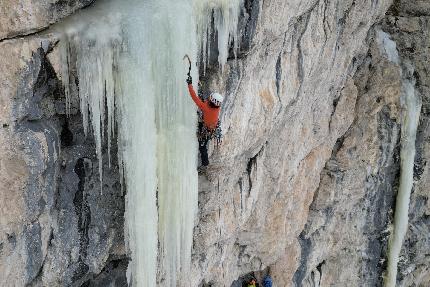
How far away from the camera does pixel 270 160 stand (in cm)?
977

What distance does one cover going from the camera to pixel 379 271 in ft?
47.8

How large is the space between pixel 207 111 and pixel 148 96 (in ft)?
2.56

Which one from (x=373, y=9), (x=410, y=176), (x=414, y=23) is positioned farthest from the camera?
(x=410, y=176)

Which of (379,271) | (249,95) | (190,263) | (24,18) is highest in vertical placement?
(24,18)

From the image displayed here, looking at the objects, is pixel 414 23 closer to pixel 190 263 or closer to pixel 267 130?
pixel 267 130

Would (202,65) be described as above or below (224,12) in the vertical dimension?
below

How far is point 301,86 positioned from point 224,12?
8.35 feet

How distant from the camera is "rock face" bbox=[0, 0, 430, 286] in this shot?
243 inches

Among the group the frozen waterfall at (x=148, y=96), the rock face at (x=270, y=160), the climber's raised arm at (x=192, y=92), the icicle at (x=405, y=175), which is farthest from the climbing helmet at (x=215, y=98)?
the icicle at (x=405, y=175)

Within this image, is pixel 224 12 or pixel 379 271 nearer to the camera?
pixel 224 12

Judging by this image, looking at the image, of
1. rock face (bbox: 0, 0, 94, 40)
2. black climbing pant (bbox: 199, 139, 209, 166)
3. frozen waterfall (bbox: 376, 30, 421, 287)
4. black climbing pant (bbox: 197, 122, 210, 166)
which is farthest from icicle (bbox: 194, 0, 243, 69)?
frozen waterfall (bbox: 376, 30, 421, 287)

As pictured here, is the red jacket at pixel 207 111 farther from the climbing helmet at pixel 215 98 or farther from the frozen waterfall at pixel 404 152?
the frozen waterfall at pixel 404 152

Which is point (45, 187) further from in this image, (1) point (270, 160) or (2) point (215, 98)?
(1) point (270, 160)

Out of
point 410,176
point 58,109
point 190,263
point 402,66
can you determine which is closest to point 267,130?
point 190,263
